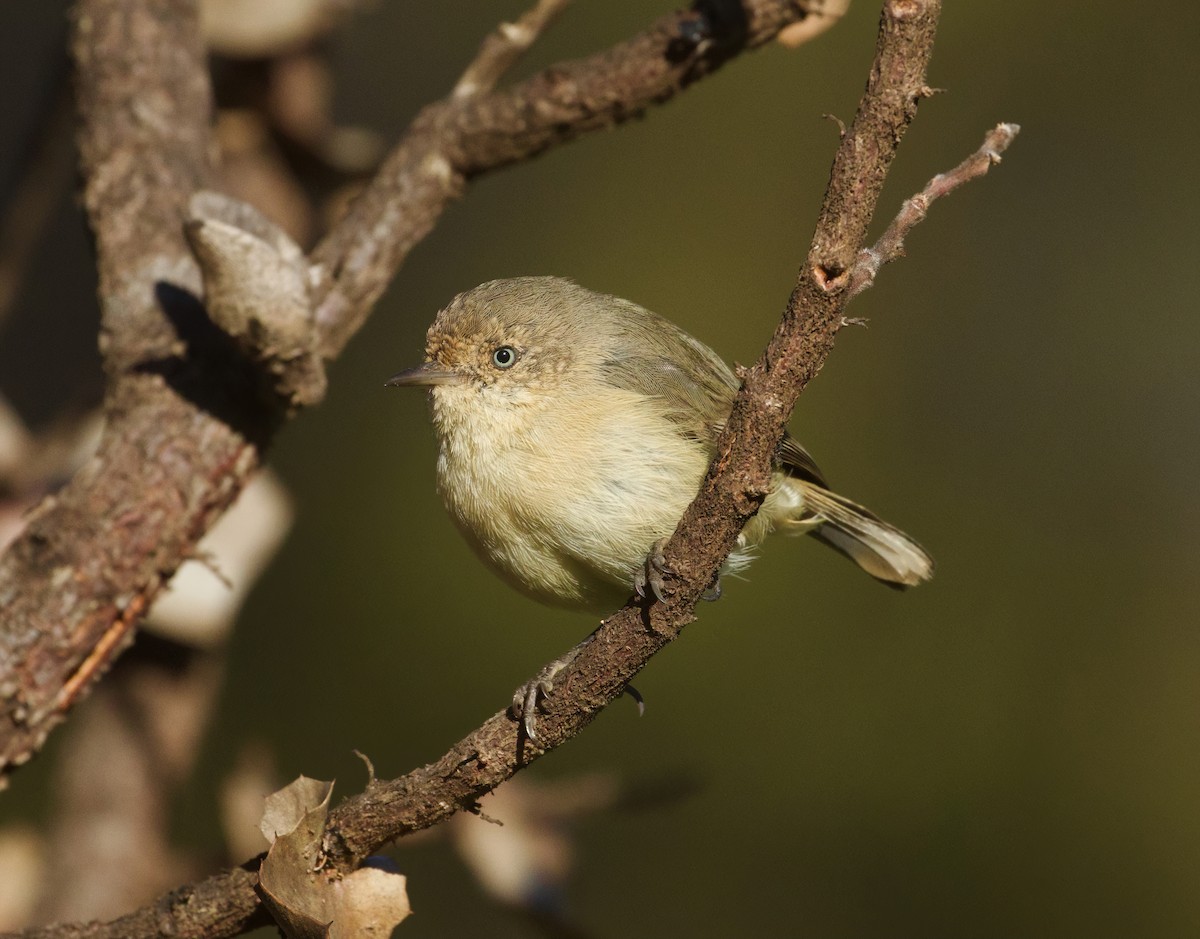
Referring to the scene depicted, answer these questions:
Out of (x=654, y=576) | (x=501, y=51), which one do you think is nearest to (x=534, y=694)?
(x=654, y=576)

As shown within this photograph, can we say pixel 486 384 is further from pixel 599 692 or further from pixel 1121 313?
pixel 1121 313

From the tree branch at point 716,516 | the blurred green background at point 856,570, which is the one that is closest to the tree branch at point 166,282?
the tree branch at point 716,516

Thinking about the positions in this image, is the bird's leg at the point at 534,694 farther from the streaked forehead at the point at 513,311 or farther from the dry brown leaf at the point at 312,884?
the streaked forehead at the point at 513,311

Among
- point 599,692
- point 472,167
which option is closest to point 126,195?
point 472,167

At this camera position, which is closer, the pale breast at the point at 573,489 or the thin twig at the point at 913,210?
the thin twig at the point at 913,210

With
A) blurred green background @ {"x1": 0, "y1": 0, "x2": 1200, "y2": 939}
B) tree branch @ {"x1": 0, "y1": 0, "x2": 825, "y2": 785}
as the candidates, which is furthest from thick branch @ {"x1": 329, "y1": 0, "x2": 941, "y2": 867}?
blurred green background @ {"x1": 0, "y1": 0, "x2": 1200, "y2": 939}

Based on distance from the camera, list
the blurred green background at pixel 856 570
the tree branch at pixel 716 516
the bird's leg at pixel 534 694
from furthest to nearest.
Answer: the blurred green background at pixel 856 570 → the bird's leg at pixel 534 694 → the tree branch at pixel 716 516

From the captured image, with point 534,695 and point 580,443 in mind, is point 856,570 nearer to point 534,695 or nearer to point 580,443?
point 580,443
